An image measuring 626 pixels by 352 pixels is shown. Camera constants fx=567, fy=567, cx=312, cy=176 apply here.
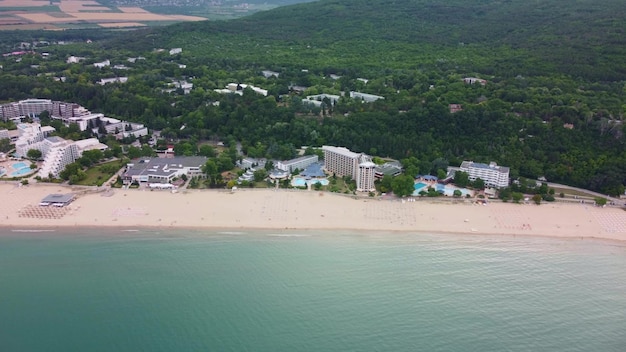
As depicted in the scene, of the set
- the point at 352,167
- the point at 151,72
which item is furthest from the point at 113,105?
the point at 352,167

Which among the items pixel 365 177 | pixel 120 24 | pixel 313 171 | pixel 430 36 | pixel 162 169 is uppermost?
→ pixel 430 36

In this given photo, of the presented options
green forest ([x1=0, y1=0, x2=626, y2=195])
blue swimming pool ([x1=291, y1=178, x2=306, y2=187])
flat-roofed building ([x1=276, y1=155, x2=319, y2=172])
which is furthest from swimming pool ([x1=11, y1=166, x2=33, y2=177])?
blue swimming pool ([x1=291, y1=178, x2=306, y2=187])

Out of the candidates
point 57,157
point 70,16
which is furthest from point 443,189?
point 70,16

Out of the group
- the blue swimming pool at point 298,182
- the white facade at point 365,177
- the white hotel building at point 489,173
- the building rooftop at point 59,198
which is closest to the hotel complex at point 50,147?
the building rooftop at point 59,198

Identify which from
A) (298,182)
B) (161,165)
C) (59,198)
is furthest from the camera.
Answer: (161,165)

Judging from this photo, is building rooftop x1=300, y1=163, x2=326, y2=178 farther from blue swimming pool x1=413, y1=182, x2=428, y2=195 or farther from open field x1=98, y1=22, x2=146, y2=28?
open field x1=98, y1=22, x2=146, y2=28

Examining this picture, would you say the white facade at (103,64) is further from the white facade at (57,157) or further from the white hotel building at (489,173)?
the white hotel building at (489,173)

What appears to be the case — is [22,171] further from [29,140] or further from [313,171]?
[313,171]

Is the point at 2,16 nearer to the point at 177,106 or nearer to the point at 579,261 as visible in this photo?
the point at 177,106
